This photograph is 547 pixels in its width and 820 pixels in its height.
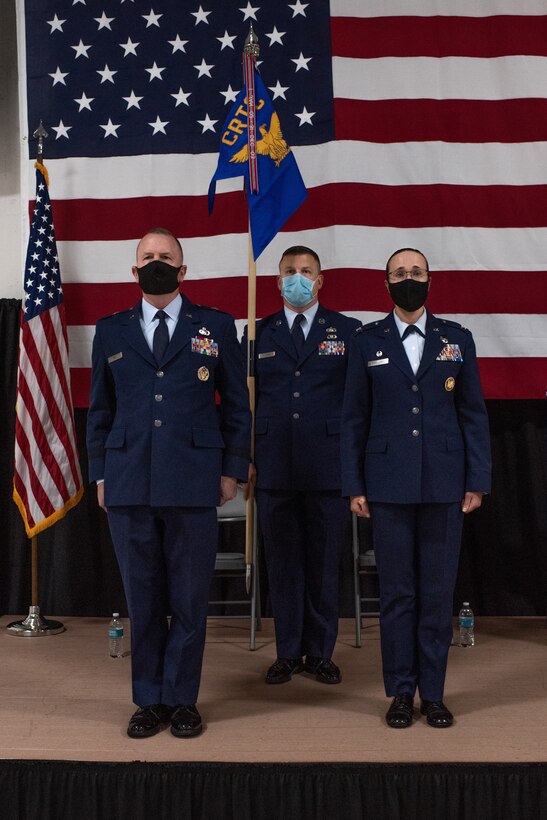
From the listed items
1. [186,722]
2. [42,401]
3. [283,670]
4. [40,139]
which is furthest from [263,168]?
[186,722]

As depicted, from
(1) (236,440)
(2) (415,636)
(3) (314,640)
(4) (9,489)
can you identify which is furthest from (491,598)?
(4) (9,489)

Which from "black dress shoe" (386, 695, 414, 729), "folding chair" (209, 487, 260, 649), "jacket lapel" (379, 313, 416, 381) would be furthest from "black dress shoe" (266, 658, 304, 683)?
"jacket lapel" (379, 313, 416, 381)

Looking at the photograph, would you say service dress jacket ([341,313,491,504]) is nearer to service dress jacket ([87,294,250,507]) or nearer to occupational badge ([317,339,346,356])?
service dress jacket ([87,294,250,507])

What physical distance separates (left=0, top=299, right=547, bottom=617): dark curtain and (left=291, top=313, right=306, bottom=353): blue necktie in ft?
5.55

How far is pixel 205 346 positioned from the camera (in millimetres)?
3008

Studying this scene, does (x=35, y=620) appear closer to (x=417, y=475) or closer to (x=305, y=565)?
(x=305, y=565)

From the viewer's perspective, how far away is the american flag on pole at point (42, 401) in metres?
4.71

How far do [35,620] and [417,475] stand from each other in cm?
267

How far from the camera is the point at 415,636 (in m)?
3.09

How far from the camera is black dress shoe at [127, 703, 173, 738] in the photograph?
9.50 ft

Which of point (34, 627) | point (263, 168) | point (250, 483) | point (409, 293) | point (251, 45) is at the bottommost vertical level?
point (34, 627)

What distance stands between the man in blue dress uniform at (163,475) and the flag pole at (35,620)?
6.23 feet

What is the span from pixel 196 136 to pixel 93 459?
2.54 meters
